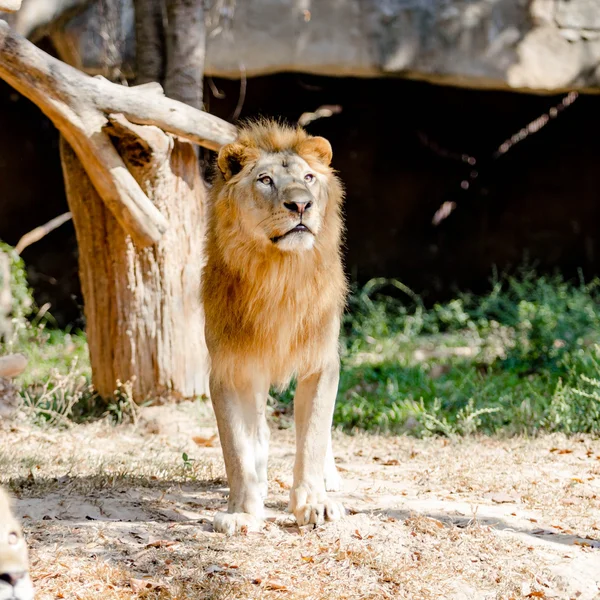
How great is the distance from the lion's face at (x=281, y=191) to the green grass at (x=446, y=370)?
2.16 meters

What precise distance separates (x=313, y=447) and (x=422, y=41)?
540 cm

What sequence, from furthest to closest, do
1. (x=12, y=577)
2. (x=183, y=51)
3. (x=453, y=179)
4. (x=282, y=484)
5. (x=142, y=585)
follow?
1. (x=453, y=179)
2. (x=183, y=51)
3. (x=282, y=484)
4. (x=142, y=585)
5. (x=12, y=577)

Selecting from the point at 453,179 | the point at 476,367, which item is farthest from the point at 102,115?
the point at 453,179

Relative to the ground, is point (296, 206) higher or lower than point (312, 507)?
higher

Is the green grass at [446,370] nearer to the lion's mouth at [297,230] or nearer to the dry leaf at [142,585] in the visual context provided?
the lion's mouth at [297,230]

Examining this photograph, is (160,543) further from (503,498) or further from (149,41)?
(149,41)

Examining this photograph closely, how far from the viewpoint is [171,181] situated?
5.47 meters

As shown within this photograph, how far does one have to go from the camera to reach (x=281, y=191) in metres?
3.67

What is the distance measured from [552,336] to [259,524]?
4016mm

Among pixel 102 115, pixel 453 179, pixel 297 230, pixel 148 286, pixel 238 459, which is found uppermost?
pixel 102 115

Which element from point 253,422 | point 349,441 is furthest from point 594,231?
point 253,422

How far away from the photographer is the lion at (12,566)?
7.38 ft

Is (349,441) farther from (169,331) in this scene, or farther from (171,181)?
(171,181)

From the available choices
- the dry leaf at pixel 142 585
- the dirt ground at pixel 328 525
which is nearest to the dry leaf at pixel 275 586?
the dirt ground at pixel 328 525
